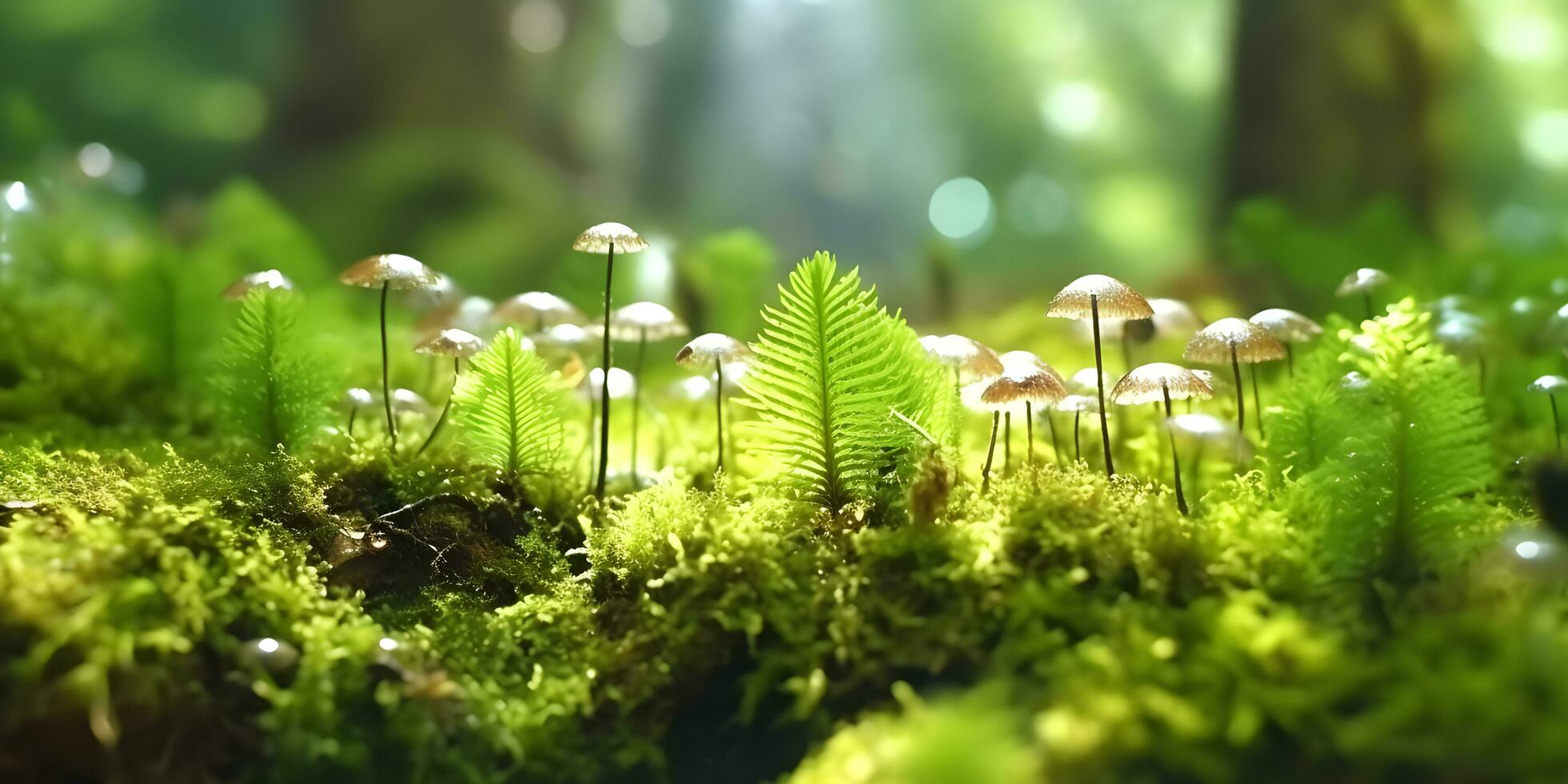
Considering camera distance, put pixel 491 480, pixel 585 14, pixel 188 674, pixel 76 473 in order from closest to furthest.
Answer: pixel 188 674 < pixel 76 473 < pixel 491 480 < pixel 585 14

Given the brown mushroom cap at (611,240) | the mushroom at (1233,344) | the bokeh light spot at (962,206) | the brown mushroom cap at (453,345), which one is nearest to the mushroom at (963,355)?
the mushroom at (1233,344)

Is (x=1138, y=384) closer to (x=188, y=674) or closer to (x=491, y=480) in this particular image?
(x=491, y=480)

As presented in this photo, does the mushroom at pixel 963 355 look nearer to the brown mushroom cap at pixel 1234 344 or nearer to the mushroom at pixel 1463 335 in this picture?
the brown mushroom cap at pixel 1234 344

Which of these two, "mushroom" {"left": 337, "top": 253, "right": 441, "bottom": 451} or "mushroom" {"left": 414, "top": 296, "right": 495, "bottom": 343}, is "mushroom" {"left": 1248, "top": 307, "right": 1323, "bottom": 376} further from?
"mushroom" {"left": 414, "top": 296, "right": 495, "bottom": 343}

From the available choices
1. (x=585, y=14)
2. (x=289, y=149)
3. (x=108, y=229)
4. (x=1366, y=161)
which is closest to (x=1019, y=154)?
(x=585, y=14)

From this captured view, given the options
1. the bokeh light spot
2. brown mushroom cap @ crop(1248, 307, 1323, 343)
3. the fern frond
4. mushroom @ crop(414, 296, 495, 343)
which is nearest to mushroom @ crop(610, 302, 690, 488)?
the fern frond

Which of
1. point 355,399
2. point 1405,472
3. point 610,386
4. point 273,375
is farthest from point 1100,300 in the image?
point 273,375
